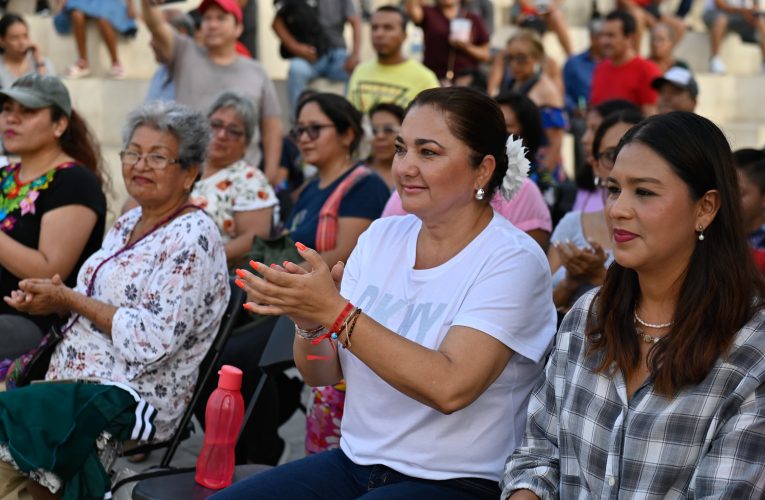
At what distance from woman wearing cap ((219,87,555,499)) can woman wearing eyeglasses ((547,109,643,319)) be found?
0.92 metres

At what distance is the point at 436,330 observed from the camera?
282 centimetres

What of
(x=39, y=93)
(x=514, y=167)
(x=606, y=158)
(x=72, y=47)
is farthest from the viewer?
(x=72, y=47)

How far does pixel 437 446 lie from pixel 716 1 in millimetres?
11712

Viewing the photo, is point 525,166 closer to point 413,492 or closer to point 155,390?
point 413,492

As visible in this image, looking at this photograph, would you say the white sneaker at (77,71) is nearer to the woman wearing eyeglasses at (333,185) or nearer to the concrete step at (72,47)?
the concrete step at (72,47)

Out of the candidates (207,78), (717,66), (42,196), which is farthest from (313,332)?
(717,66)

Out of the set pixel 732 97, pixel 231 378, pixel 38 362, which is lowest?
pixel 732 97

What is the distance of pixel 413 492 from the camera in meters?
2.73

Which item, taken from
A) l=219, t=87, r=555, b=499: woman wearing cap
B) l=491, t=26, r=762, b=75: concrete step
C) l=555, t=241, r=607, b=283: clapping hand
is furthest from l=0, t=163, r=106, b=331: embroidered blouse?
l=491, t=26, r=762, b=75: concrete step

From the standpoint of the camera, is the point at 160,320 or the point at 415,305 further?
the point at 160,320

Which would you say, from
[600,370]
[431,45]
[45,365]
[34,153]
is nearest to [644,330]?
[600,370]

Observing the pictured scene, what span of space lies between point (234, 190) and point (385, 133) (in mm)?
923

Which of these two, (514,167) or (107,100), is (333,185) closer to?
(514,167)

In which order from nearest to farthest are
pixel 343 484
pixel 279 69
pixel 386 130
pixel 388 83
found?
pixel 343 484 < pixel 386 130 < pixel 388 83 < pixel 279 69
